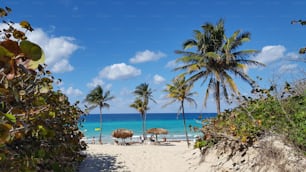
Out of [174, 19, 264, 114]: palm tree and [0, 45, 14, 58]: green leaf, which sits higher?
[174, 19, 264, 114]: palm tree

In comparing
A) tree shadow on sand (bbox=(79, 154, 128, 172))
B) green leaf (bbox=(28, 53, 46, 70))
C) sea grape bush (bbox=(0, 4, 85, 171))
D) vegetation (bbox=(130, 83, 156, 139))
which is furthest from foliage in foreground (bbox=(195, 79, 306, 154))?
vegetation (bbox=(130, 83, 156, 139))

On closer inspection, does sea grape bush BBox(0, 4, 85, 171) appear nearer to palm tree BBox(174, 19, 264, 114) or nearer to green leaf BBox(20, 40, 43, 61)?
green leaf BBox(20, 40, 43, 61)

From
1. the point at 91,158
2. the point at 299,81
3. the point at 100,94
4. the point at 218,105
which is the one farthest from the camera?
the point at 100,94

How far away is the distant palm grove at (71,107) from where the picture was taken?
1.26 meters

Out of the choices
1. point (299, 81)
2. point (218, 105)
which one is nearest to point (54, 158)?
point (299, 81)

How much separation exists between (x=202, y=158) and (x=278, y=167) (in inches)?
138

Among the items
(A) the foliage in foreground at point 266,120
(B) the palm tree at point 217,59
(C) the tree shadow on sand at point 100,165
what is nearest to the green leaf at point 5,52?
(A) the foliage in foreground at point 266,120

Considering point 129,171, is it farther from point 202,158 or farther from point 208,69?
point 208,69

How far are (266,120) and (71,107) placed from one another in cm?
572

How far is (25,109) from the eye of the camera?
7.36ft

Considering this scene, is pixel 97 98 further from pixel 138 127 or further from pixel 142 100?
pixel 138 127

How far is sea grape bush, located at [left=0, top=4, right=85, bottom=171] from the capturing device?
3.64 feet

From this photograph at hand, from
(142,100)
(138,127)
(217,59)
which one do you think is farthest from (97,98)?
(138,127)

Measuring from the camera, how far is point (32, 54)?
109cm
